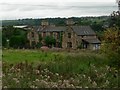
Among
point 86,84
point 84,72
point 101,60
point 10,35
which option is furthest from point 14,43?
point 86,84

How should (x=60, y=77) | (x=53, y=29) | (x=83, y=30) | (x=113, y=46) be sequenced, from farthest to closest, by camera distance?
(x=53, y=29) → (x=83, y=30) → (x=113, y=46) → (x=60, y=77)

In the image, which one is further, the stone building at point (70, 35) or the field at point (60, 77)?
the stone building at point (70, 35)

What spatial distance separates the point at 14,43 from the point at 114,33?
20265mm

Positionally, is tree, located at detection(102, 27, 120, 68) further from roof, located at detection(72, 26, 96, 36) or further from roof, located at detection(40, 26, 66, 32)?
roof, located at detection(40, 26, 66, 32)

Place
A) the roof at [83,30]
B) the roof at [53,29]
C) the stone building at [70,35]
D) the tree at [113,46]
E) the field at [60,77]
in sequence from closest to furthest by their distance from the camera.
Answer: the field at [60,77], the tree at [113,46], the stone building at [70,35], the roof at [83,30], the roof at [53,29]

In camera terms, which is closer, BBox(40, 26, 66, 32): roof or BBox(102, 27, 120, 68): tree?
BBox(102, 27, 120, 68): tree

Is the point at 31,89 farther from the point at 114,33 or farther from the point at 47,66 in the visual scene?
the point at 114,33

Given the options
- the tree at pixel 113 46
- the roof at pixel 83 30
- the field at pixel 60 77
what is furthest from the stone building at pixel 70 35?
the field at pixel 60 77

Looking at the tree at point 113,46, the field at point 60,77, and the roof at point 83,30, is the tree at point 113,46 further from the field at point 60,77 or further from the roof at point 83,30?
the roof at point 83,30

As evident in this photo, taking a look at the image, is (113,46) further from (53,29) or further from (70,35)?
(53,29)

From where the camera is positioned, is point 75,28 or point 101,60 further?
point 75,28

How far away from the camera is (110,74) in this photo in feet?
29.3

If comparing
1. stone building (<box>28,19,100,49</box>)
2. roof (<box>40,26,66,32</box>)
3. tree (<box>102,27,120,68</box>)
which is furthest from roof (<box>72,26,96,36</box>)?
tree (<box>102,27,120,68</box>)

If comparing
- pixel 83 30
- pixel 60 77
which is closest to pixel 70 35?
pixel 83 30
